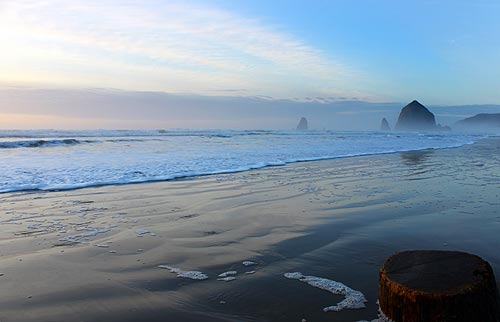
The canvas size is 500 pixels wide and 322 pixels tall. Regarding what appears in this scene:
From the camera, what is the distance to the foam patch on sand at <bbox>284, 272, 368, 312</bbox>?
359 cm

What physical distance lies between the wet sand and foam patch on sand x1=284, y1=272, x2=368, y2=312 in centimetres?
8

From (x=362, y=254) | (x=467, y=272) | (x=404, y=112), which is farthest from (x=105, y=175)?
(x=404, y=112)

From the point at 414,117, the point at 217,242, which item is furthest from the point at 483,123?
the point at 217,242

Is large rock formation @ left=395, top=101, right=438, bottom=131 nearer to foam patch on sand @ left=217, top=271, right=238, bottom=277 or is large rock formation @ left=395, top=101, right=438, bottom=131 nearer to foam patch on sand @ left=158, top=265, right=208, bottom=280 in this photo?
foam patch on sand @ left=217, top=271, right=238, bottom=277

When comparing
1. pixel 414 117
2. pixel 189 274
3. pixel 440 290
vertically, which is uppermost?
pixel 414 117

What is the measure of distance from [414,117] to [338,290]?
197m

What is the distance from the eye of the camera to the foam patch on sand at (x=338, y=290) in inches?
141

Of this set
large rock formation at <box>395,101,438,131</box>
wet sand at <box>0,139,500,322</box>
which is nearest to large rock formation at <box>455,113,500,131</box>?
large rock formation at <box>395,101,438,131</box>

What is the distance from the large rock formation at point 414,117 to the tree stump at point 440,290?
189 m

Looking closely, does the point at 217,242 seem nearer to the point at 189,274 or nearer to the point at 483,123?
the point at 189,274

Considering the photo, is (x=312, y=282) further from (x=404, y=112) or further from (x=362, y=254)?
(x=404, y=112)

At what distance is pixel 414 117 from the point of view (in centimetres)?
18500

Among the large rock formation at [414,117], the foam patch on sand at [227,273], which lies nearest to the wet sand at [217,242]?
the foam patch on sand at [227,273]

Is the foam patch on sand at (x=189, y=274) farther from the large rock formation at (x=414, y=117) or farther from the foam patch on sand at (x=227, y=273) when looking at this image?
the large rock formation at (x=414, y=117)
